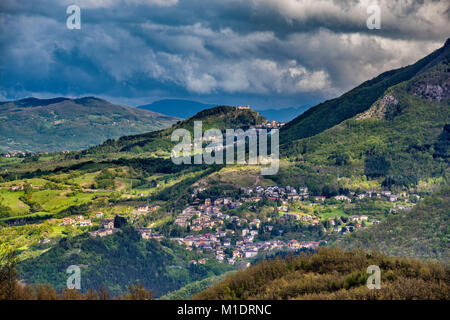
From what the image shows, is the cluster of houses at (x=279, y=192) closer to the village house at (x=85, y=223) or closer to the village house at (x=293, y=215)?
the village house at (x=293, y=215)

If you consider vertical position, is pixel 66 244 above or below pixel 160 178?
below

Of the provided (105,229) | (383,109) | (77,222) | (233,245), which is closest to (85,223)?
(77,222)

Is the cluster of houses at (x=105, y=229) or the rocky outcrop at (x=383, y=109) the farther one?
the rocky outcrop at (x=383, y=109)

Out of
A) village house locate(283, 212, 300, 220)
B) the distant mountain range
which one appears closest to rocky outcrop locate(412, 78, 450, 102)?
village house locate(283, 212, 300, 220)

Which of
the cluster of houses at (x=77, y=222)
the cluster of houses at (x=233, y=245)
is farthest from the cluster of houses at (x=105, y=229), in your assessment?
the cluster of houses at (x=233, y=245)

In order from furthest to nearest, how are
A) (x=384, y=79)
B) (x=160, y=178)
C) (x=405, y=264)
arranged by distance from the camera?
(x=384, y=79) → (x=160, y=178) → (x=405, y=264)

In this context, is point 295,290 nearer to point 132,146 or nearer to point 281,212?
point 281,212

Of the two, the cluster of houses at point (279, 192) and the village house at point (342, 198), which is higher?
the cluster of houses at point (279, 192)

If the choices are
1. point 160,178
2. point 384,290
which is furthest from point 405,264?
point 160,178

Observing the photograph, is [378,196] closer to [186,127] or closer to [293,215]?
[293,215]

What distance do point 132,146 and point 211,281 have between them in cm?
11591

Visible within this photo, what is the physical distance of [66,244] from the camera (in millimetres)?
72625

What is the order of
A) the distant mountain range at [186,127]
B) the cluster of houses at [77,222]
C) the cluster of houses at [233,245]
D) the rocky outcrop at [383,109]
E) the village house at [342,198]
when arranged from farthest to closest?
the distant mountain range at [186,127] → the rocky outcrop at [383,109] → the village house at [342,198] → the cluster of houses at [77,222] → the cluster of houses at [233,245]

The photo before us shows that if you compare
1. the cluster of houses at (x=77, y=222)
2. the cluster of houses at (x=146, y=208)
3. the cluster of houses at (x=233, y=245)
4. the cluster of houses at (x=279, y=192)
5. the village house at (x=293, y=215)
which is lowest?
the cluster of houses at (x=233, y=245)
